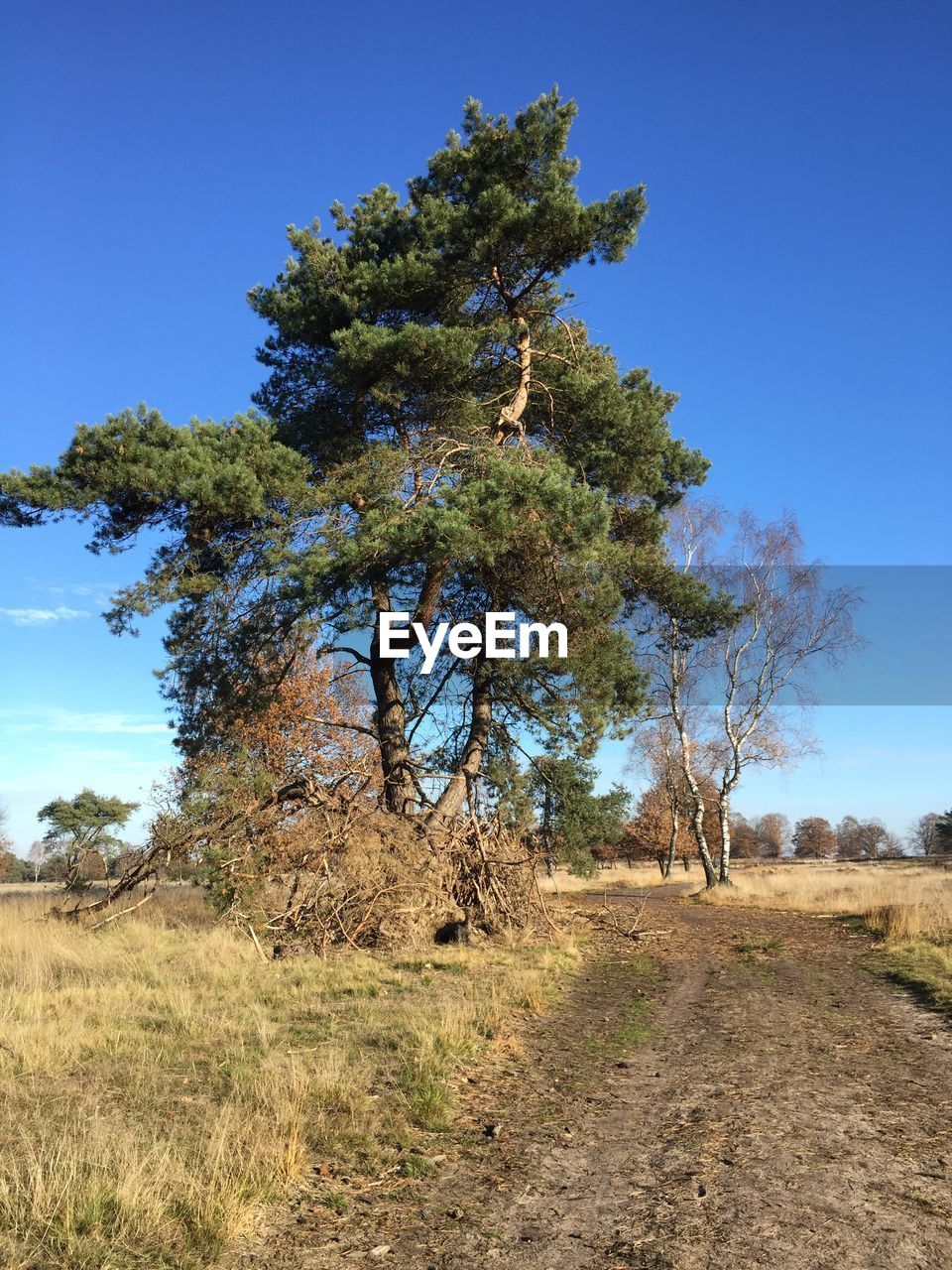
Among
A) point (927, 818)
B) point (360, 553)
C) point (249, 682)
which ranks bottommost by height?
point (927, 818)

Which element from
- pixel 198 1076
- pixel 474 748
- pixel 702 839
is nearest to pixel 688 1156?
pixel 198 1076

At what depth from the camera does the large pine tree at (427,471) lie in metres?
12.9

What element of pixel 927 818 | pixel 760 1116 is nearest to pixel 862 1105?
pixel 760 1116

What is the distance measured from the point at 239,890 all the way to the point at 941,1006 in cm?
984

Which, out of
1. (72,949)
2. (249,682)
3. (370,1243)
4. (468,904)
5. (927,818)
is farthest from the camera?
(927,818)

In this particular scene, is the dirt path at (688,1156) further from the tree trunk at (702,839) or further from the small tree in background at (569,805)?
the tree trunk at (702,839)

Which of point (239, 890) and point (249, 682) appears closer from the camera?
point (239, 890)

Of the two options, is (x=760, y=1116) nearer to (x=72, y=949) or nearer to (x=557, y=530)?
(x=557, y=530)

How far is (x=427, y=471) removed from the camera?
577 inches

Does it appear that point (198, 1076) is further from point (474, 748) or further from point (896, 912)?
point (896, 912)

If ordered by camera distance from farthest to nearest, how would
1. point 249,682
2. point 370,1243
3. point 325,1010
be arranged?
point 249,682, point 325,1010, point 370,1243

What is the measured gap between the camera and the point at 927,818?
93.7 m

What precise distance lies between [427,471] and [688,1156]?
11.7 meters

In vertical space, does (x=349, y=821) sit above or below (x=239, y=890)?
above
